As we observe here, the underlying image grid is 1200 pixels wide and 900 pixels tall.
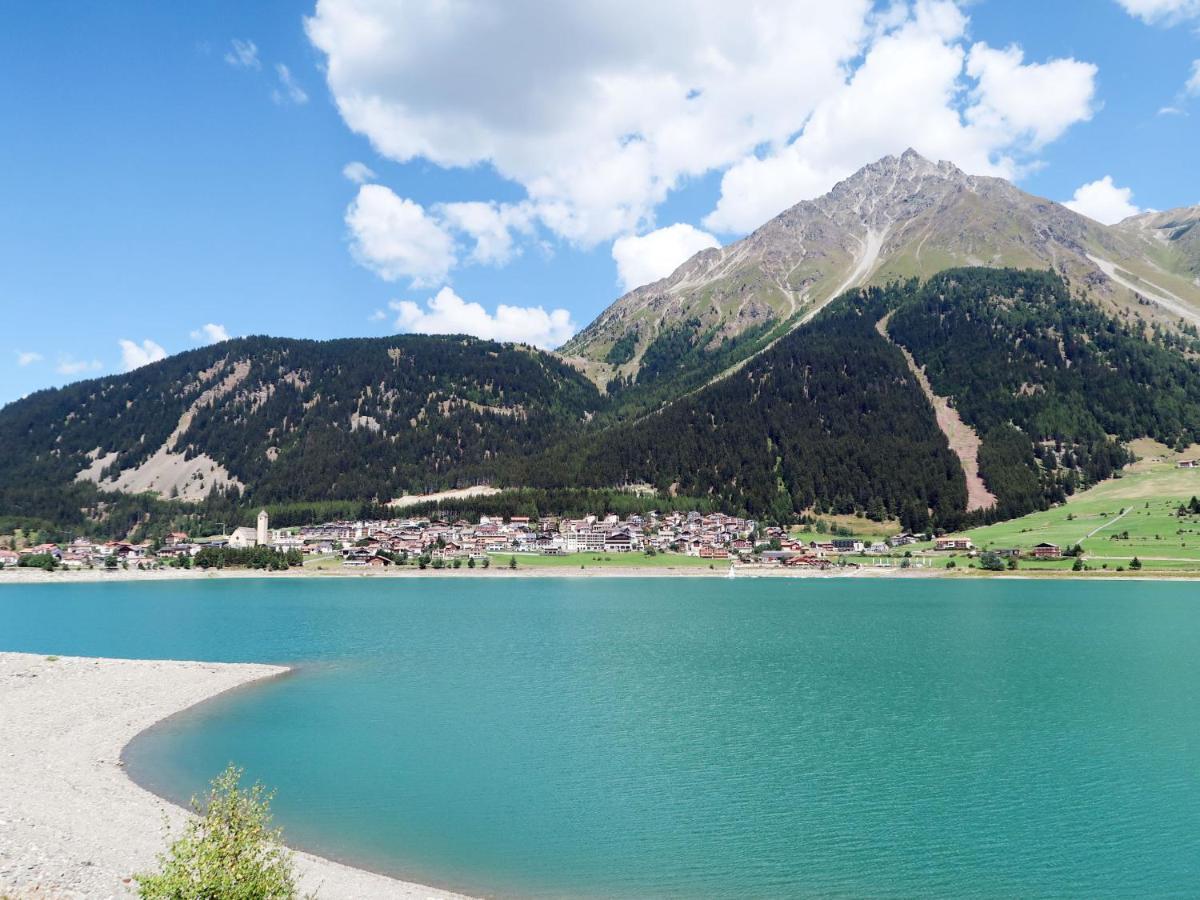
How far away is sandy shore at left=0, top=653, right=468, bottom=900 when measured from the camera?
64.6ft

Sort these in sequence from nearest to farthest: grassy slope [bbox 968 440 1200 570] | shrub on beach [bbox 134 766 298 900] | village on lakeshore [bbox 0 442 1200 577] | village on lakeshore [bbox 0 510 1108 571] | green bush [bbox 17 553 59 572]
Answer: shrub on beach [bbox 134 766 298 900] → grassy slope [bbox 968 440 1200 570] → village on lakeshore [bbox 0 442 1200 577] → green bush [bbox 17 553 59 572] → village on lakeshore [bbox 0 510 1108 571]

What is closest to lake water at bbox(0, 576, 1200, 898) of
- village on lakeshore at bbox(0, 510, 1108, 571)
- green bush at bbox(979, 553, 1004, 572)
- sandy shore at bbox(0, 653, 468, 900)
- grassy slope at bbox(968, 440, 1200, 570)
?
sandy shore at bbox(0, 653, 468, 900)

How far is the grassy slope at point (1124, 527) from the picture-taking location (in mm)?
136375

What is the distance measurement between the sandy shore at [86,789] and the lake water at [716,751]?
75.6 inches

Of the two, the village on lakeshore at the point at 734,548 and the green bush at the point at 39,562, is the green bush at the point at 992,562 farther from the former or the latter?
the green bush at the point at 39,562

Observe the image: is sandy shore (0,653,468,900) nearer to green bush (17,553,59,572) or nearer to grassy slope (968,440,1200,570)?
green bush (17,553,59,572)

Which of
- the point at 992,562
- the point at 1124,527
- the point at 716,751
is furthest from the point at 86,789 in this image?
the point at 1124,527

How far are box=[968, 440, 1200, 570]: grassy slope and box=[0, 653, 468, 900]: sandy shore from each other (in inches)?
5613

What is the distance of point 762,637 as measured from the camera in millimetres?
72562

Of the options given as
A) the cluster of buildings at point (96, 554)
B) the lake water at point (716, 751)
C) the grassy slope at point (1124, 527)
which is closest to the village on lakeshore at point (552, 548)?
the cluster of buildings at point (96, 554)

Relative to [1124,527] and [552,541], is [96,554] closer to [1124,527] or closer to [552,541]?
[552,541]

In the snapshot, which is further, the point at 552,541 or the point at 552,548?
the point at 552,541

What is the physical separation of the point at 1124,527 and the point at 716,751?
158 meters

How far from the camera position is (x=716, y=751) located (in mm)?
35750
